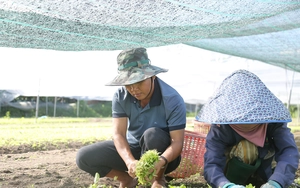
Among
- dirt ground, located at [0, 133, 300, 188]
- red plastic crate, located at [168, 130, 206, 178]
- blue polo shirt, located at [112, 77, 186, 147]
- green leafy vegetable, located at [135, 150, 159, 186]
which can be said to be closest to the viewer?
green leafy vegetable, located at [135, 150, 159, 186]

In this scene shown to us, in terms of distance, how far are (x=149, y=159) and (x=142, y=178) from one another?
13 centimetres

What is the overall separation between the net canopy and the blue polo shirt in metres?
0.64

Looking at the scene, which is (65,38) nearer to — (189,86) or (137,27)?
(137,27)

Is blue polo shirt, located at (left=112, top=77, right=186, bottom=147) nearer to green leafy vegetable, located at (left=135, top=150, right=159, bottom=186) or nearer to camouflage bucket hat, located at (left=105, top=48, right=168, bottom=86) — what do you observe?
camouflage bucket hat, located at (left=105, top=48, right=168, bottom=86)

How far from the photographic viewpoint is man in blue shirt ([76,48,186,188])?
295cm

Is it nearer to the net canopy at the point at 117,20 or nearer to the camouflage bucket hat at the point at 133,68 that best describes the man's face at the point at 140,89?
the camouflage bucket hat at the point at 133,68

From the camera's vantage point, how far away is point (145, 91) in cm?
299

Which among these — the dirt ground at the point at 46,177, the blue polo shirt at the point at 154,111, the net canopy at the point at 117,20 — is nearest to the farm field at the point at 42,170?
the dirt ground at the point at 46,177

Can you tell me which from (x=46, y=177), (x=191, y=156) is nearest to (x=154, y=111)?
(x=191, y=156)

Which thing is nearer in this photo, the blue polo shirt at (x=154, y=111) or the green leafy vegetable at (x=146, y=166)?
the green leafy vegetable at (x=146, y=166)

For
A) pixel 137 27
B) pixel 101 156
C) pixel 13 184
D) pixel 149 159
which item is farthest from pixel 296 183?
pixel 13 184

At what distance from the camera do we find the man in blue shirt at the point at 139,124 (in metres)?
2.95

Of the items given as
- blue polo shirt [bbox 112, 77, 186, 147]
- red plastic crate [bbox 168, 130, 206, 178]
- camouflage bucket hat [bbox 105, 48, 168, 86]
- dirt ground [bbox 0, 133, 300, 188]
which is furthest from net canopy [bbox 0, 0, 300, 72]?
dirt ground [bbox 0, 133, 300, 188]

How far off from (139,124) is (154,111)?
0.18m
